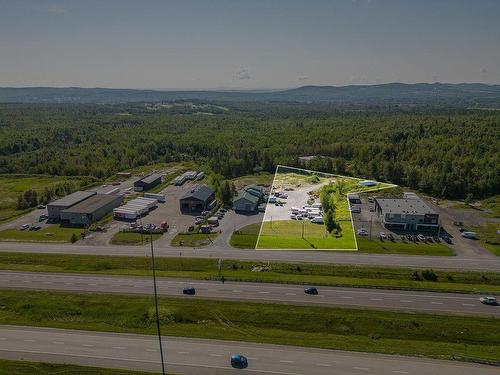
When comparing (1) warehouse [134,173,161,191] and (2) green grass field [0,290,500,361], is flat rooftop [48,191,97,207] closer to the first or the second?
(1) warehouse [134,173,161,191]

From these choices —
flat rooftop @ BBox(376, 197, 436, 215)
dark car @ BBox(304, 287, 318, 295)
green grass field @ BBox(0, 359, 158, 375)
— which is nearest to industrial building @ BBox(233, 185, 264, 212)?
flat rooftop @ BBox(376, 197, 436, 215)

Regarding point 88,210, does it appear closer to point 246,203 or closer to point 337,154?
point 246,203

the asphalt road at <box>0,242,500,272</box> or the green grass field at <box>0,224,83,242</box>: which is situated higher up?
the asphalt road at <box>0,242,500,272</box>

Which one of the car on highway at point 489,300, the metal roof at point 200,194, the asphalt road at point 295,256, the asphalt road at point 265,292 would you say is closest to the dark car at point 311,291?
the asphalt road at point 265,292

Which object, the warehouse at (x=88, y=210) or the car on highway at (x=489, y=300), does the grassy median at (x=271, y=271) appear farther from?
the warehouse at (x=88, y=210)

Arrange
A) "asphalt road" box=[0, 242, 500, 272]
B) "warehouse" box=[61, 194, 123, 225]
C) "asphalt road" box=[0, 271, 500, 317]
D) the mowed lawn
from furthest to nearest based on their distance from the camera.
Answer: "warehouse" box=[61, 194, 123, 225]
"asphalt road" box=[0, 242, 500, 272]
the mowed lawn
"asphalt road" box=[0, 271, 500, 317]

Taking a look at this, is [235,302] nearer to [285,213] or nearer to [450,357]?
[285,213]

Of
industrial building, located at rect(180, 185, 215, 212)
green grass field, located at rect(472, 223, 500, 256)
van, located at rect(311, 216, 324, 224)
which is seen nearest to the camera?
van, located at rect(311, 216, 324, 224)
